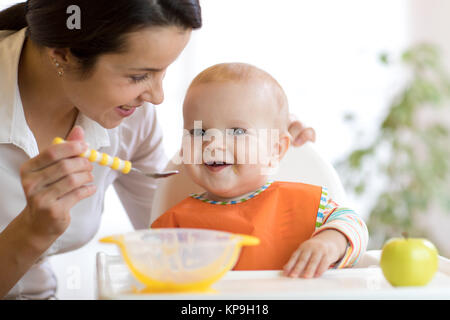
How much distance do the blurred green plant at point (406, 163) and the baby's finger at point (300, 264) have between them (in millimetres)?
2498

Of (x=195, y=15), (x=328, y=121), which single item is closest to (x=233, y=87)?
(x=195, y=15)

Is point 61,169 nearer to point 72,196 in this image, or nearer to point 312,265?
point 72,196

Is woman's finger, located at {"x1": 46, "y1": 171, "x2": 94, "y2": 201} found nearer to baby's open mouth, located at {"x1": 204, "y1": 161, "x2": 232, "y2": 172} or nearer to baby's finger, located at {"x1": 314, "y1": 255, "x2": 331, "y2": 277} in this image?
baby's open mouth, located at {"x1": 204, "y1": 161, "x2": 232, "y2": 172}

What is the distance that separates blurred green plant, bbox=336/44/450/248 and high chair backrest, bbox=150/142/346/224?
6.52 feet

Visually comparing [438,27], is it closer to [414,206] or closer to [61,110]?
[414,206]

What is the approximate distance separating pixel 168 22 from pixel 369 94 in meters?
2.94

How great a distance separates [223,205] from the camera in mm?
1224

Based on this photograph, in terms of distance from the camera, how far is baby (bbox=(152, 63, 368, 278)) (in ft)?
3.80

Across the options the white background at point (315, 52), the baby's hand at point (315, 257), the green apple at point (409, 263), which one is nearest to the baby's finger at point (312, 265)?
the baby's hand at point (315, 257)

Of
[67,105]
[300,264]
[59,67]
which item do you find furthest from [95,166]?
[300,264]

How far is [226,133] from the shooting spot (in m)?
1.17

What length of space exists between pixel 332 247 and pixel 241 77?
1.45 feet

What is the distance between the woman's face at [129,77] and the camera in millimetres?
1100
